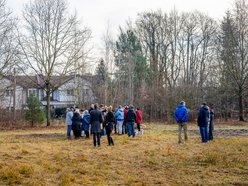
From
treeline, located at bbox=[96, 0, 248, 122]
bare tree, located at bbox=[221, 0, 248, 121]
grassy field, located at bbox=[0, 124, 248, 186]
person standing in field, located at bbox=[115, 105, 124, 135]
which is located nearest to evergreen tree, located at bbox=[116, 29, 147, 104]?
treeline, located at bbox=[96, 0, 248, 122]

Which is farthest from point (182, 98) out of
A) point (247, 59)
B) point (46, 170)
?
point (46, 170)

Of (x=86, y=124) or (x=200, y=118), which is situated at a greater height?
(x=200, y=118)

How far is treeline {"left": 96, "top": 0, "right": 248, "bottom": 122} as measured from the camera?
43969mm

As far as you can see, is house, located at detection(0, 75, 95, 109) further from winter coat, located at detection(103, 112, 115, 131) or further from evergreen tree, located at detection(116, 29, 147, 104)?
winter coat, located at detection(103, 112, 115, 131)

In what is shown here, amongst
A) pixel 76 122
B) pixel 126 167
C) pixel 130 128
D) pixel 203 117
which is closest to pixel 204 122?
pixel 203 117

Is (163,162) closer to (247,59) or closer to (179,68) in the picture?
(247,59)

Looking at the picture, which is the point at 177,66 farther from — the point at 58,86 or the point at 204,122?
the point at 204,122

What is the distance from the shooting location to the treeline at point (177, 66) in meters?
44.0

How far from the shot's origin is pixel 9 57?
36.2 metres

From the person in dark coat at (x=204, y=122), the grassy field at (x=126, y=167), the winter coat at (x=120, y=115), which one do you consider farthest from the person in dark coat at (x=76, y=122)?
the person in dark coat at (x=204, y=122)

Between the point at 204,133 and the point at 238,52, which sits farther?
the point at 238,52

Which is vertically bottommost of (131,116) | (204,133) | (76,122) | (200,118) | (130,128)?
(204,133)

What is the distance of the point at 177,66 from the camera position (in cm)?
5650

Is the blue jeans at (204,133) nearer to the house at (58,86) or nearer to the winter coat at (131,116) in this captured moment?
the winter coat at (131,116)
